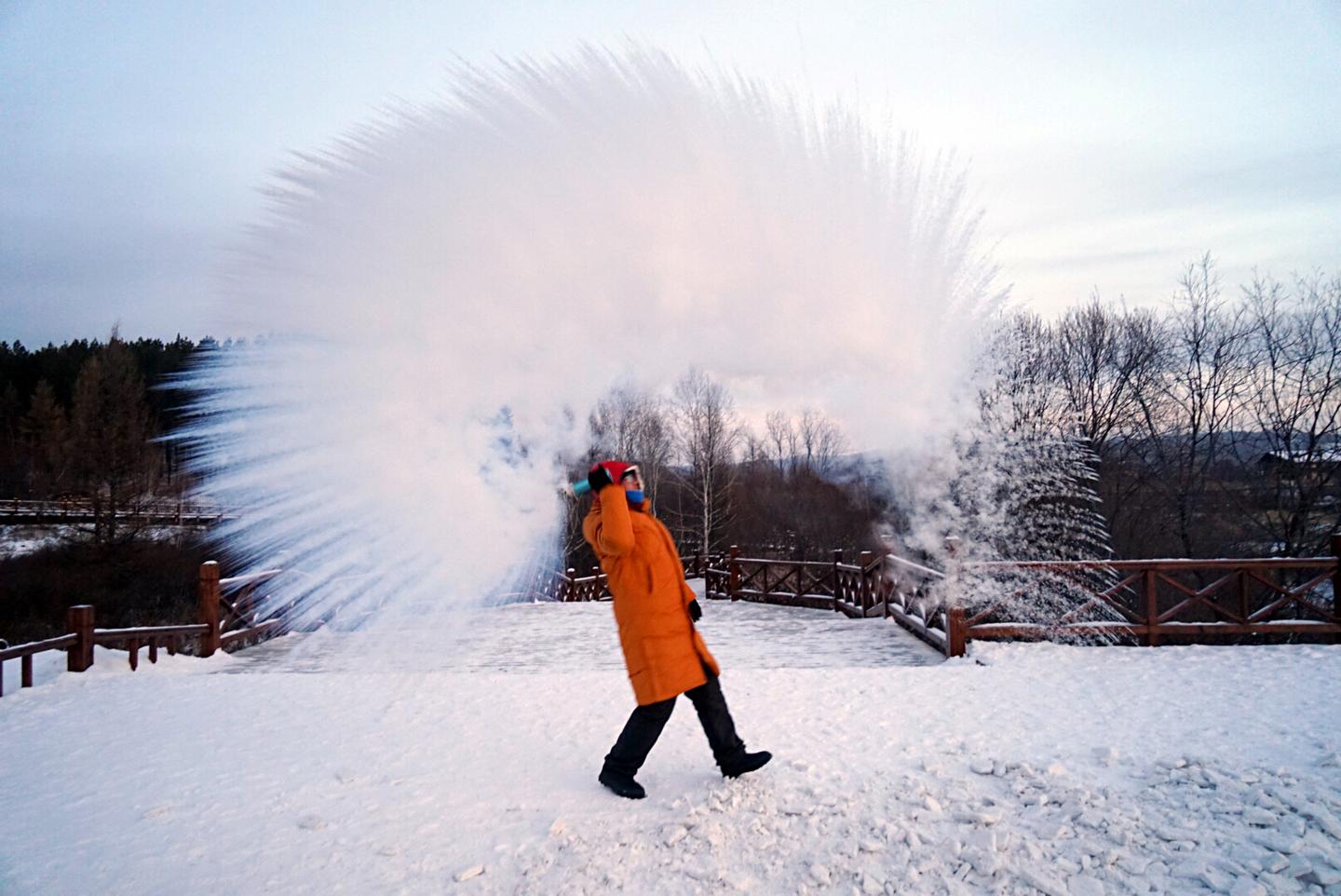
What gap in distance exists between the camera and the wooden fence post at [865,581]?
14.4m

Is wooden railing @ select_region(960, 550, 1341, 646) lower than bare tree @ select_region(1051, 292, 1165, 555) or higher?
lower

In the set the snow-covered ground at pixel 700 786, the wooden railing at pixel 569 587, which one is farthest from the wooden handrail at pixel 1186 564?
the wooden railing at pixel 569 587

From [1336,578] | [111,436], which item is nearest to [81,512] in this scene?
[111,436]

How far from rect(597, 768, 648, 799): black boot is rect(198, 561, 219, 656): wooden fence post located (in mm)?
8402

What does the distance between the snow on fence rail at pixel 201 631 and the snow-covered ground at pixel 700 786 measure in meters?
0.56

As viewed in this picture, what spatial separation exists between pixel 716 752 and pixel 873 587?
10.8 meters

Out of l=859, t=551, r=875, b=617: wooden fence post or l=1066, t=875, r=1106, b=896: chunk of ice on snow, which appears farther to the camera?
l=859, t=551, r=875, b=617: wooden fence post

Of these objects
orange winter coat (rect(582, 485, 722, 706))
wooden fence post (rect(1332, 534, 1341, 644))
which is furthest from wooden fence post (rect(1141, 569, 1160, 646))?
orange winter coat (rect(582, 485, 722, 706))

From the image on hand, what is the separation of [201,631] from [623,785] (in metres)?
8.64

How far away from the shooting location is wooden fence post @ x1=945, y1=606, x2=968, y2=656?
8.73 meters

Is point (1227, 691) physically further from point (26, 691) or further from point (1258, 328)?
point (1258, 328)

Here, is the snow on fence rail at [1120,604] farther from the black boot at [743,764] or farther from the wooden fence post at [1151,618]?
the black boot at [743,764]

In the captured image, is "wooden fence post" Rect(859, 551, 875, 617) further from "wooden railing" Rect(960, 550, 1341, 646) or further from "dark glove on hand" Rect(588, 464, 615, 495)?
"dark glove on hand" Rect(588, 464, 615, 495)

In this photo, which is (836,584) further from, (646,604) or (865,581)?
(646,604)
